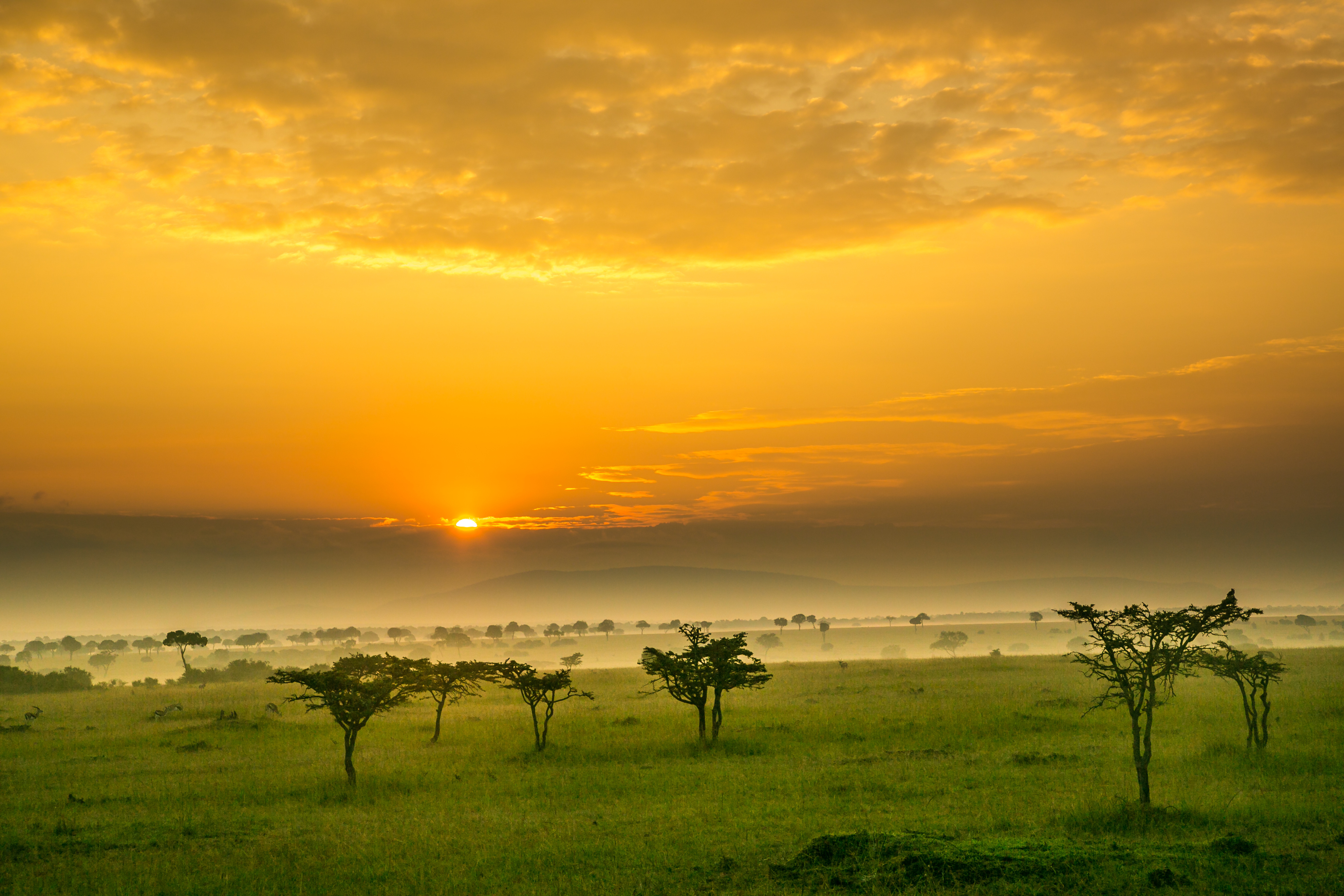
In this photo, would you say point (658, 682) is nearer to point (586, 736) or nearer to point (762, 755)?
point (586, 736)

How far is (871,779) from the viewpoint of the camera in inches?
1159

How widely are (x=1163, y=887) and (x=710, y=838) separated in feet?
33.2

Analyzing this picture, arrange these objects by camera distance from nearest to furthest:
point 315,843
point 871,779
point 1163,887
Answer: point 1163,887 < point 315,843 < point 871,779

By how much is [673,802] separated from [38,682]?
81970mm

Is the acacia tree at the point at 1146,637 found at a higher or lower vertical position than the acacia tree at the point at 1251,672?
higher

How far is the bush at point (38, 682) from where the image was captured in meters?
79.5

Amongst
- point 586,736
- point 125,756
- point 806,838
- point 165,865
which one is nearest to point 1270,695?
point 586,736

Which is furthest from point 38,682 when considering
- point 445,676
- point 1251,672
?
point 1251,672

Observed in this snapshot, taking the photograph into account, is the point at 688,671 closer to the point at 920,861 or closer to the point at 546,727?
the point at 546,727

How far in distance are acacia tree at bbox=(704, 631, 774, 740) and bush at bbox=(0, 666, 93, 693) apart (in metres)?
70.6

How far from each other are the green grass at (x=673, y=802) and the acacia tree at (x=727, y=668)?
7.53 feet

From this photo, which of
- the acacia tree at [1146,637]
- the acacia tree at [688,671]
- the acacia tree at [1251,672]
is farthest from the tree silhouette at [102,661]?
the acacia tree at [1146,637]

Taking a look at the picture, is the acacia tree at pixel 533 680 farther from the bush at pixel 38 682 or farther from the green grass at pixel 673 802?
the bush at pixel 38 682

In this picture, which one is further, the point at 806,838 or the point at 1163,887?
the point at 806,838
